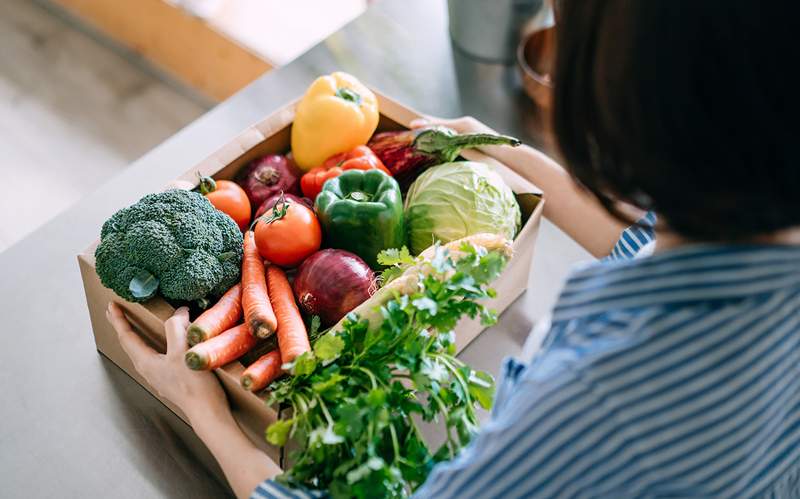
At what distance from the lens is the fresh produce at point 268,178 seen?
116cm

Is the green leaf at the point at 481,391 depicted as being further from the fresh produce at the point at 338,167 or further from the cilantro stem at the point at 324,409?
the fresh produce at the point at 338,167

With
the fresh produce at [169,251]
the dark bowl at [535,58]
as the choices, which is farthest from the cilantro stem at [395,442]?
the dark bowl at [535,58]

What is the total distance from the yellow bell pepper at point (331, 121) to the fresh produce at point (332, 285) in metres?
0.23

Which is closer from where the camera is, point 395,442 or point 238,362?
point 395,442

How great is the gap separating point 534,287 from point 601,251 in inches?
4.5

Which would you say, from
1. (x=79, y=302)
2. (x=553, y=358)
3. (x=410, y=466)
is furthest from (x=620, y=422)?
(x=79, y=302)

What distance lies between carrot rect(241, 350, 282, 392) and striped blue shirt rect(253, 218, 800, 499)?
33 cm

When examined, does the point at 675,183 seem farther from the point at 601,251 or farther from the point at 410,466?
the point at 601,251

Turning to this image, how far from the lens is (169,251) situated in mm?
981

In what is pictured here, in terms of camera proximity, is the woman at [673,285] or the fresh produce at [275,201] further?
the fresh produce at [275,201]

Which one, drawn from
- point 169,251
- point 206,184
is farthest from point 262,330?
point 206,184

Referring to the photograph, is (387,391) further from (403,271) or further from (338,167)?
(338,167)

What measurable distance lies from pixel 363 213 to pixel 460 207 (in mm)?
134

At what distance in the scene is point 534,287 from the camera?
3.93 feet
